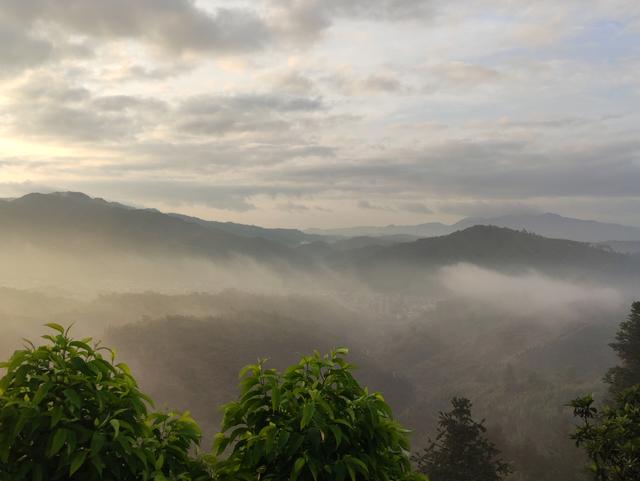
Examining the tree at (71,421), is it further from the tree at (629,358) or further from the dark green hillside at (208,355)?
the dark green hillside at (208,355)

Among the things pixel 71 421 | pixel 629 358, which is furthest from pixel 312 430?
pixel 629 358

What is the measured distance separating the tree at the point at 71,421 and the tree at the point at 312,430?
0.88 metres

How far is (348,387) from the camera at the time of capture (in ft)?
20.6

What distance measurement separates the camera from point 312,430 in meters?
5.68

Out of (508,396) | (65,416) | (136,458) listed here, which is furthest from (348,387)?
(508,396)

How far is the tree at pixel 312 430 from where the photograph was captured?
5641mm

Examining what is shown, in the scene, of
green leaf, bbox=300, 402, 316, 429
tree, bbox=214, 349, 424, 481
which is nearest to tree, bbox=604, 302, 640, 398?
tree, bbox=214, 349, 424, 481

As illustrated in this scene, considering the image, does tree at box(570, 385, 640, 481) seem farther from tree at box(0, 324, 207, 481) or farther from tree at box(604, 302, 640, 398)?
tree at box(604, 302, 640, 398)

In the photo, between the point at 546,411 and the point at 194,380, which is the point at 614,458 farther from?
the point at 194,380

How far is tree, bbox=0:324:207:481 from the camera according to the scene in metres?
5.17

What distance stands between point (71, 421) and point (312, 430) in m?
2.66

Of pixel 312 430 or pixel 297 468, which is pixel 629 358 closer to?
pixel 312 430

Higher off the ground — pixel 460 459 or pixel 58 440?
pixel 58 440

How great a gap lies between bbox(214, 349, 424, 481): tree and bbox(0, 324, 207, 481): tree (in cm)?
88
